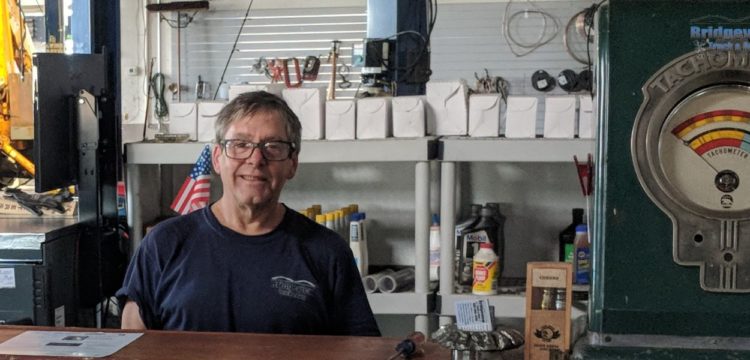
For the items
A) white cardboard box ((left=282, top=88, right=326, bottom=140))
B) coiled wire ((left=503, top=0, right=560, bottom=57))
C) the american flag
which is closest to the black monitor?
the american flag

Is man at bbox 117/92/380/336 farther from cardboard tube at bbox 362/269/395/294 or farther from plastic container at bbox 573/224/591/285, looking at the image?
plastic container at bbox 573/224/591/285

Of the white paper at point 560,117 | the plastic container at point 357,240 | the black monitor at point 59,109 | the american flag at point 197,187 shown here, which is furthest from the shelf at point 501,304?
the black monitor at point 59,109

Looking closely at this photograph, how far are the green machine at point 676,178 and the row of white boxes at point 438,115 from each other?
193 centimetres

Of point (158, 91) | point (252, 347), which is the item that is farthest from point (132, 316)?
point (158, 91)

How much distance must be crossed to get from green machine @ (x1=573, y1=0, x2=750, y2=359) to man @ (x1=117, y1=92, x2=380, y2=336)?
0.90 meters

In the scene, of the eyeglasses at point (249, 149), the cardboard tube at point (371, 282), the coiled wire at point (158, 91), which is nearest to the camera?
the eyeglasses at point (249, 149)

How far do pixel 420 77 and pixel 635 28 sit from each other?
260 centimetres

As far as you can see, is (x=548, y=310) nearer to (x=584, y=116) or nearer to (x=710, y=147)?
(x=710, y=147)

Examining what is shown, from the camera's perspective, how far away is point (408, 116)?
10.1ft

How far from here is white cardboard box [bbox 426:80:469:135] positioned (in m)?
3.12

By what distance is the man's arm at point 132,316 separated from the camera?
1.89 metres

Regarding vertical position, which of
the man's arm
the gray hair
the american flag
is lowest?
the man's arm

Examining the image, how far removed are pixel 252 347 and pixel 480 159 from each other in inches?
72.0

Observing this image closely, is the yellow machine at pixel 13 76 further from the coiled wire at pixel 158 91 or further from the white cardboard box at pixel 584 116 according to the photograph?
the white cardboard box at pixel 584 116
